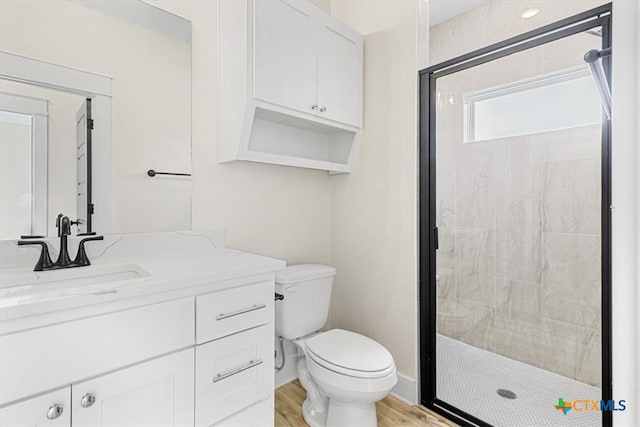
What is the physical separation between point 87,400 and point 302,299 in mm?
1049

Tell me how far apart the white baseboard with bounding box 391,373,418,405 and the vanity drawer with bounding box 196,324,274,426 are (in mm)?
900

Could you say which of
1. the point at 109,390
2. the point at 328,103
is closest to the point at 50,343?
the point at 109,390

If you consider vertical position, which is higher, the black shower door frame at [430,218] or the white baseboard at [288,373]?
the black shower door frame at [430,218]

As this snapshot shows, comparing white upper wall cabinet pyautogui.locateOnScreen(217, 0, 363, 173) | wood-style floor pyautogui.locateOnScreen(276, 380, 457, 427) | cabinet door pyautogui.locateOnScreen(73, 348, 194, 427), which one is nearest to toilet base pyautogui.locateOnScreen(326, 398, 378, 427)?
wood-style floor pyautogui.locateOnScreen(276, 380, 457, 427)

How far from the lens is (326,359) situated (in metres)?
1.52

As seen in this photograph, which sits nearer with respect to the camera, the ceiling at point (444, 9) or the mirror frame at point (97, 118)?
the mirror frame at point (97, 118)

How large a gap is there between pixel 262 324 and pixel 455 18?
6.26 ft

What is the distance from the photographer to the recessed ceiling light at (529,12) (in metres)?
1.60

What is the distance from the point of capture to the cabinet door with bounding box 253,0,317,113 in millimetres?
1539

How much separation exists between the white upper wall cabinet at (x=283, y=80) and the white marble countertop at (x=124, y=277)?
0.50m

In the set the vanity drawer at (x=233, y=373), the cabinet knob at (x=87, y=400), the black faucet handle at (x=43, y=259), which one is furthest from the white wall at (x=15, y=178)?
the vanity drawer at (x=233, y=373)

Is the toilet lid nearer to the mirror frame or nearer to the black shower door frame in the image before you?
the black shower door frame
